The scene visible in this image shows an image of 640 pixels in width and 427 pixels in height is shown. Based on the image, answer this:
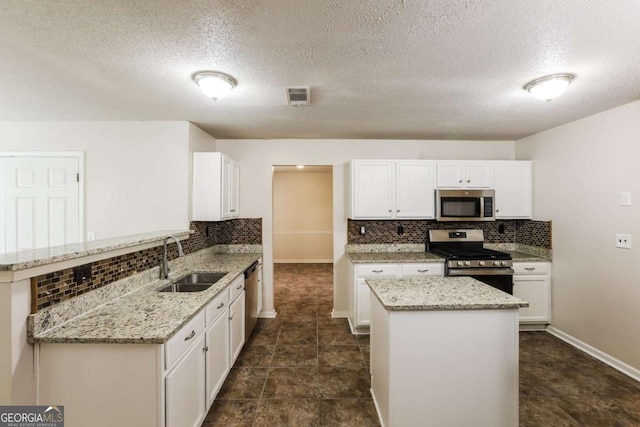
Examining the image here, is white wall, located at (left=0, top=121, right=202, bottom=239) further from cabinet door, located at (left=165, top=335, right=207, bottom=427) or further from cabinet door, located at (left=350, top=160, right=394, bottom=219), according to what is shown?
cabinet door, located at (left=350, top=160, right=394, bottom=219)

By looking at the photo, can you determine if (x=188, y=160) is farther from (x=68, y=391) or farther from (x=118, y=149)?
(x=68, y=391)

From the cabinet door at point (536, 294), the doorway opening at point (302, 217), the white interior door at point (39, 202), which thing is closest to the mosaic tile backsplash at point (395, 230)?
the cabinet door at point (536, 294)

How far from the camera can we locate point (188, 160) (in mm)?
3109

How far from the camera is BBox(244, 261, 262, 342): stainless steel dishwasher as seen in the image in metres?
3.01

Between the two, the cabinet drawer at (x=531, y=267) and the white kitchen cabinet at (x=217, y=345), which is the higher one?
the cabinet drawer at (x=531, y=267)

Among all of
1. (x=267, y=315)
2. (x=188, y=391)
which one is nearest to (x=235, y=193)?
(x=267, y=315)

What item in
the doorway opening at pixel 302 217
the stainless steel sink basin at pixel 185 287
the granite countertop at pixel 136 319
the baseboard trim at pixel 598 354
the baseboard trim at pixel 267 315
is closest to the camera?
the granite countertop at pixel 136 319

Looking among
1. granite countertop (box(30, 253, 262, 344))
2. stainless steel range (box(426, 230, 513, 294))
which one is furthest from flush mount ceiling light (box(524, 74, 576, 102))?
granite countertop (box(30, 253, 262, 344))

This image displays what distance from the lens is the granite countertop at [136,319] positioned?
137cm

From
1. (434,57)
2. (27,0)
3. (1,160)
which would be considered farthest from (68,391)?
(1,160)

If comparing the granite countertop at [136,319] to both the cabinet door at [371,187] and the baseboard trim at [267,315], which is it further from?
the cabinet door at [371,187]

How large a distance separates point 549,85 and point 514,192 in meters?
1.94

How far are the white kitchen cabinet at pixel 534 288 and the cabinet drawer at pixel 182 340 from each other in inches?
136

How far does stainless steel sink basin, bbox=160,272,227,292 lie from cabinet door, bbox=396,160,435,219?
2.30m
